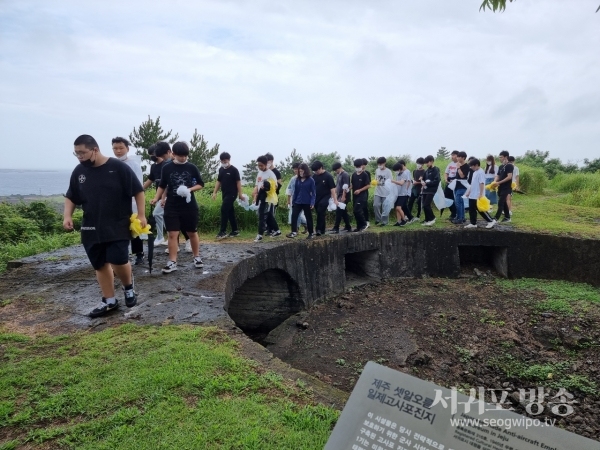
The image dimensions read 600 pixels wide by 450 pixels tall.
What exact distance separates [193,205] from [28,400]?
140 inches

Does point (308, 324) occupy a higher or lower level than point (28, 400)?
lower

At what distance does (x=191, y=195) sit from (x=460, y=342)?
493 centimetres

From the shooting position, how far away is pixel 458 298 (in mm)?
9156

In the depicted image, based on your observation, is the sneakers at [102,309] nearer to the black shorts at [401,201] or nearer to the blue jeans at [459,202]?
the black shorts at [401,201]

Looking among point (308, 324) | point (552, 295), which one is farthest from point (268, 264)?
point (552, 295)

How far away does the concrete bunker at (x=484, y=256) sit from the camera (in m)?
10.8

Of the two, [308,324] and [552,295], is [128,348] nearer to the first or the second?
[308,324]

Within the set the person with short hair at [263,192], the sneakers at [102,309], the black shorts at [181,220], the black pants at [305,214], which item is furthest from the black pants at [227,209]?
the sneakers at [102,309]

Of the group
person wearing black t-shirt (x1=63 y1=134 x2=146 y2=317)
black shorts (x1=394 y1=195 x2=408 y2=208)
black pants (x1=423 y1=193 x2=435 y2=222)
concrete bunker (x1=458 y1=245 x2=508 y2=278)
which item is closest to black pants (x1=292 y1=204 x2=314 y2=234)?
black shorts (x1=394 y1=195 x2=408 y2=208)

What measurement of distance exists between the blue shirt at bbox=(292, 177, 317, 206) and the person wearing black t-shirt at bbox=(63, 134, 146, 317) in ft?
15.1

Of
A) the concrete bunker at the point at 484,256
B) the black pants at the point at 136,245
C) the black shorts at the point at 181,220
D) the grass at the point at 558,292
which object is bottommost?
the grass at the point at 558,292

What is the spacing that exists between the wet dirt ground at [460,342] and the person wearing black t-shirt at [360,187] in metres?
1.96

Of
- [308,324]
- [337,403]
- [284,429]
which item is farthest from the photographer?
[308,324]

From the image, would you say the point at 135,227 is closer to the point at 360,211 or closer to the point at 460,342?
the point at 460,342
